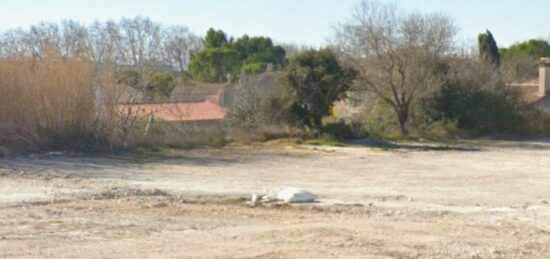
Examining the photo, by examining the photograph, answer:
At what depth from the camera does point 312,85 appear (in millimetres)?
36812

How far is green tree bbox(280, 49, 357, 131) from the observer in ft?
120

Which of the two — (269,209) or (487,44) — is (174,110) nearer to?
(269,209)

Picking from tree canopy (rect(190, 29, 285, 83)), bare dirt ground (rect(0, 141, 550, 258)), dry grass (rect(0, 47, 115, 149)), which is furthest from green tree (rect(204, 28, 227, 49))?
bare dirt ground (rect(0, 141, 550, 258))

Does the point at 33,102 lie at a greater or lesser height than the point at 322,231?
greater

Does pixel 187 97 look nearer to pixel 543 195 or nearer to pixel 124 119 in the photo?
pixel 124 119

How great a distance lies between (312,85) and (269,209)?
70.6ft

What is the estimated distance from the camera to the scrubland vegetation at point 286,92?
95.4 ft

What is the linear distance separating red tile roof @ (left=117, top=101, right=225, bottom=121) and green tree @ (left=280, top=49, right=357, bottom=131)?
4.15 m

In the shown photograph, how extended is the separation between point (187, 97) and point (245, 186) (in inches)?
1092

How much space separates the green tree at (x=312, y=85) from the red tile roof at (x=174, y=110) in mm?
4149

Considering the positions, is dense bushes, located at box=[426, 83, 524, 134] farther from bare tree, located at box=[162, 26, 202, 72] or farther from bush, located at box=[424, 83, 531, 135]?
bare tree, located at box=[162, 26, 202, 72]

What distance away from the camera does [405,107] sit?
41.5 meters

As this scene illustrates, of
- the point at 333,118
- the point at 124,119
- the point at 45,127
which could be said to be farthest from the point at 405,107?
the point at 45,127

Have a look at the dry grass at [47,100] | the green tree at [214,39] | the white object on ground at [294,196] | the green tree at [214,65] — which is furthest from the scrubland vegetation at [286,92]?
the green tree at [214,39]
